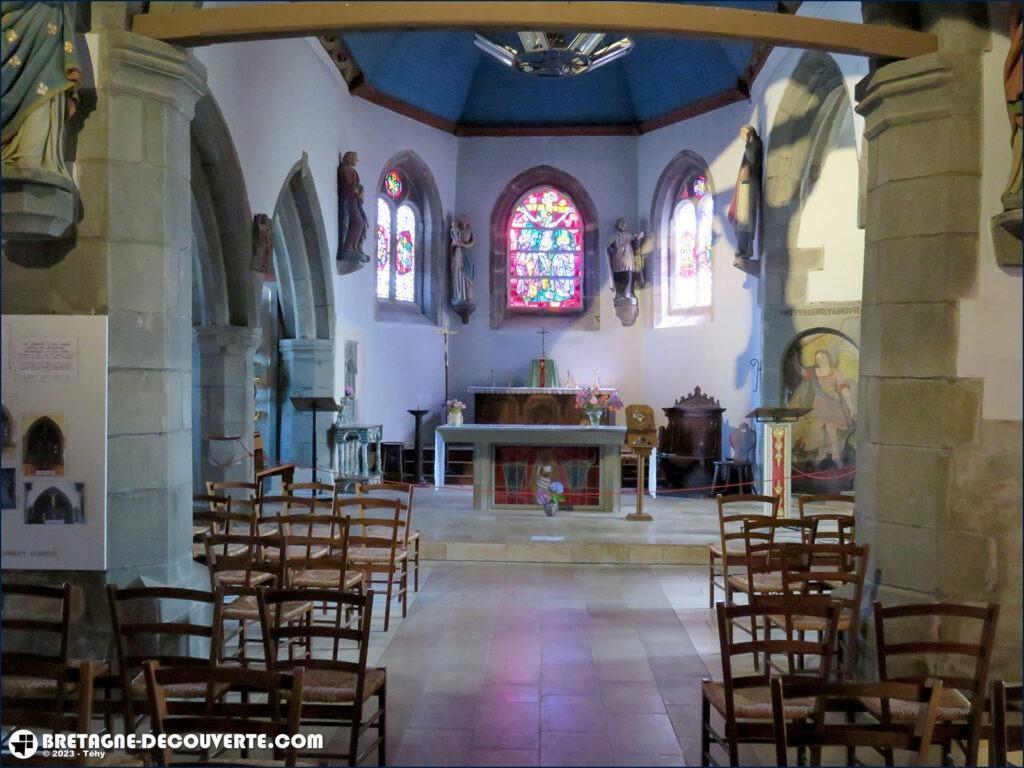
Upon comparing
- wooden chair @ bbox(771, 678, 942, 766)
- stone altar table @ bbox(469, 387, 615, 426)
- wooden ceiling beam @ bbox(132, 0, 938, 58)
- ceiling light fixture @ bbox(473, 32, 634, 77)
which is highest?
ceiling light fixture @ bbox(473, 32, 634, 77)

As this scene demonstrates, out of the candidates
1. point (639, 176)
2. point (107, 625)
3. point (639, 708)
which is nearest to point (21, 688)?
point (107, 625)

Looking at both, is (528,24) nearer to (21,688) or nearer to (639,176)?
(21,688)

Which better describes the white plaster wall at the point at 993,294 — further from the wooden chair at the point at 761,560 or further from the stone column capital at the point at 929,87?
the wooden chair at the point at 761,560

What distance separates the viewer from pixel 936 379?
15.0ft

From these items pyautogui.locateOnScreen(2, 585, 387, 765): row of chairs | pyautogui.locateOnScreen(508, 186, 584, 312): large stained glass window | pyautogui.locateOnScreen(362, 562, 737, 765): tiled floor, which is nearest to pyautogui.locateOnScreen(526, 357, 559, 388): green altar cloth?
pyautogui.locateOnScreen(508, 186, 584, 312): large stained glass window

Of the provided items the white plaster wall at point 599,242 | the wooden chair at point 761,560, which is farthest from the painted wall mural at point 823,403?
the wooden chair at point 761,560

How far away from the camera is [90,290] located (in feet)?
15.0

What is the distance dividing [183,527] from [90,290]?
146 centimetres

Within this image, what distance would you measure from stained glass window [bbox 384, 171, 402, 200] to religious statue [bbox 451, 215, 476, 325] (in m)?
1.26

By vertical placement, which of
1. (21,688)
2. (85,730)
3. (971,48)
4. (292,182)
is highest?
(292,182)

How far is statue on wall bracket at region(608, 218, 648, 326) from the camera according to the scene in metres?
15.5

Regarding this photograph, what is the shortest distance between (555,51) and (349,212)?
3.82 m

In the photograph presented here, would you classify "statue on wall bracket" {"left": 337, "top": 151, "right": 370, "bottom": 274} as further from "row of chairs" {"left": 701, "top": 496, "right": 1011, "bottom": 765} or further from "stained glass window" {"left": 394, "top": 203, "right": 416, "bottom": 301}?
"row of chairs" {"left": 701, "top": 496, "right": 1011, "bottom": 765}

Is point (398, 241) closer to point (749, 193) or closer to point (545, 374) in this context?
point (545, 374)
